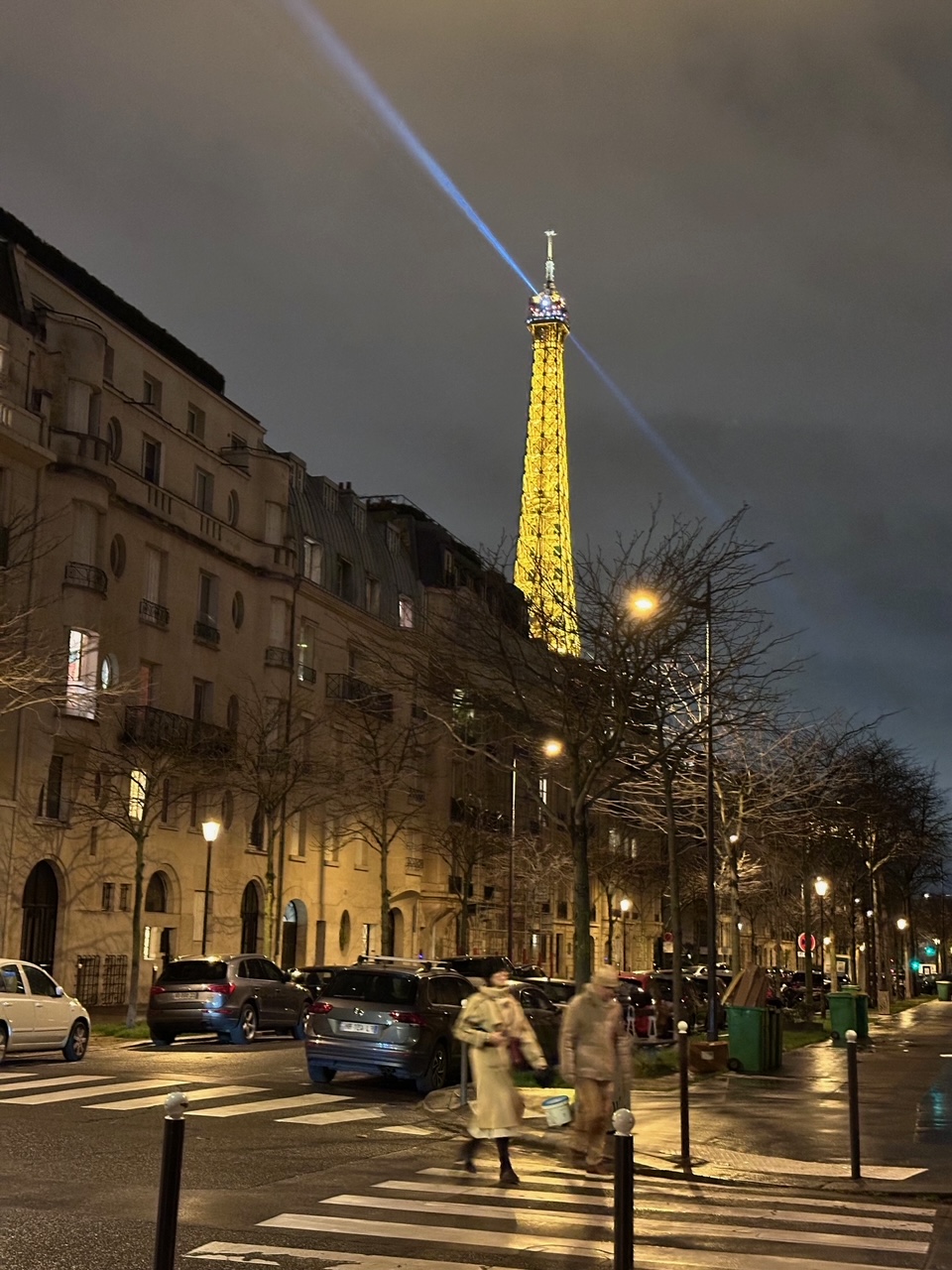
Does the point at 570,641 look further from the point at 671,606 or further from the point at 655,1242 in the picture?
the point at 655,1242

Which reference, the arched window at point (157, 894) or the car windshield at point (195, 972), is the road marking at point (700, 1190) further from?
the arched window at point (157, 894)

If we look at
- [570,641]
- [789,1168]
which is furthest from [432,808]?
[789,1168]

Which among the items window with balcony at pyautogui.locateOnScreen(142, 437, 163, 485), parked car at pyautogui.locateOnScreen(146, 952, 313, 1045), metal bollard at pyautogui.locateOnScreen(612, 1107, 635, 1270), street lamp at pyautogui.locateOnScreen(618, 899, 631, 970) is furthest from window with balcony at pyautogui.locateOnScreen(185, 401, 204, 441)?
metal bollard at pyautogui.locateOnScreen(612, 1107, 635, 1270)

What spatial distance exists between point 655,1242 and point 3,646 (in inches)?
996

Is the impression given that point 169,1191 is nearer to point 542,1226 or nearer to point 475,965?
point 542,1226

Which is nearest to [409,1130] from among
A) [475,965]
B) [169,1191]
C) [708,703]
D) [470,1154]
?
[470,1154]

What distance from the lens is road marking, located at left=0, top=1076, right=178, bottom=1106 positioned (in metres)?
17.2

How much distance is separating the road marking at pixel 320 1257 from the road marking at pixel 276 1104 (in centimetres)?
739

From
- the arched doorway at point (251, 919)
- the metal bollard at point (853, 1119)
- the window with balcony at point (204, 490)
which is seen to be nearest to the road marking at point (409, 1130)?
the metal bollard at point (853, 1119)

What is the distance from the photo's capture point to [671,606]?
86.1ft

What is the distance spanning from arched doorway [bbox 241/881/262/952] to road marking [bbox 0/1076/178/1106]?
2833 cm

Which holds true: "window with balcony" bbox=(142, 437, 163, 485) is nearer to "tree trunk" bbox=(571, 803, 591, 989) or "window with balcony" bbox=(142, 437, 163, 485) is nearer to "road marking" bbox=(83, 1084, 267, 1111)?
"tree trunk" bbox=(571, 803, 591, 989)

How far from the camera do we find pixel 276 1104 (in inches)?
701

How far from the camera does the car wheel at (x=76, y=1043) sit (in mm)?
23281
